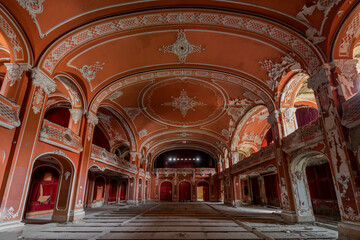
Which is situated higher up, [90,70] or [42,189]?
[90,70]

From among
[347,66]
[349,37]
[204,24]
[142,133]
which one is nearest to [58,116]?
[142,133]

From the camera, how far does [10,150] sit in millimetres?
5598

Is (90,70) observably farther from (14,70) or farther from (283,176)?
(283,176)

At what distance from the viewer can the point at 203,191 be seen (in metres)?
25.5

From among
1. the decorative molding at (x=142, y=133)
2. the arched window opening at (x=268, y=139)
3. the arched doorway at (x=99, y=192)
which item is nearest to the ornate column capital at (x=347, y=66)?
the arched window opening at (x=268, y=139)

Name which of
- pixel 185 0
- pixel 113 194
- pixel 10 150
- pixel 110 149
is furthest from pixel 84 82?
pixel 113 194

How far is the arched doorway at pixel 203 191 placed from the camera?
83.0 feet

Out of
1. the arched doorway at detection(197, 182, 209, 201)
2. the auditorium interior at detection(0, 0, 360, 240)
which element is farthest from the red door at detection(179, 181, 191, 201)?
the auditorium interior at detection(0, 0, 360, 240)

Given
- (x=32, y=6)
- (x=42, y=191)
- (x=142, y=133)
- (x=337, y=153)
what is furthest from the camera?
(x=142, y=133)

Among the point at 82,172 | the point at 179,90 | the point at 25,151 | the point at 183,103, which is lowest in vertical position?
the point at 82,172

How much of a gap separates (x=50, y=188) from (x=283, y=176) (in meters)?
12.0

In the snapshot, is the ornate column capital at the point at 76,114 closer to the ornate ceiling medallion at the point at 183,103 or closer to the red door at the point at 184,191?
the ornate ceiling medallion at the point at 183,103

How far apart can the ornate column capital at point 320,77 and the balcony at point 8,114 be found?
9228 mm

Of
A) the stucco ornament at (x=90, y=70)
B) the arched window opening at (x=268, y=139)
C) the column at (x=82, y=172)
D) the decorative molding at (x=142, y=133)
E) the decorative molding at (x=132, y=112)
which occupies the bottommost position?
the column at (x=82, y=172)
